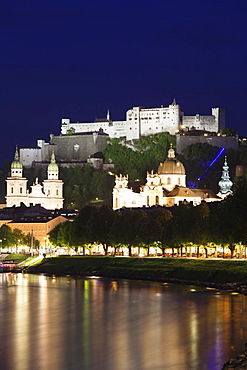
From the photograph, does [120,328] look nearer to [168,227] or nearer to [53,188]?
[168,227]

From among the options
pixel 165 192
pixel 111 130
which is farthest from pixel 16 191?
pixel 165 192

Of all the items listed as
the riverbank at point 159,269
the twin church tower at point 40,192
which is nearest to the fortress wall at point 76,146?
the twin church tower at point 40,192

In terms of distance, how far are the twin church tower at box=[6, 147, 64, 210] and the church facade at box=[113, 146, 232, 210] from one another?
85.9 ft

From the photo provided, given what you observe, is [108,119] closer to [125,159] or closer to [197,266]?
[125,159]

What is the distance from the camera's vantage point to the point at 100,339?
4322 cm

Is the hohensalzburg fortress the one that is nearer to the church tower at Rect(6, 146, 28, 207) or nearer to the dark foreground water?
the church tower at Rect(6, 146, 28, 207)

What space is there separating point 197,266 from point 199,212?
12.6m

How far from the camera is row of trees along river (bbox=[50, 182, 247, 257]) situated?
2571 inches

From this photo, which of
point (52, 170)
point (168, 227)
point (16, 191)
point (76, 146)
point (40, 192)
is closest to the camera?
point (168, 227)

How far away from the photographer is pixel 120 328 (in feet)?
154

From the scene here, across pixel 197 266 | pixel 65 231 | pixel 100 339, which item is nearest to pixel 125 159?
pixel 65 231

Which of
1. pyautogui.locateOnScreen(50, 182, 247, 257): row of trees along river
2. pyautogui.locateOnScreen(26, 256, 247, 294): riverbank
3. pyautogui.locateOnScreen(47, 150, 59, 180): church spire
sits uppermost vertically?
pyautogui.locateOnScreen(47, 150, 59, 180): church spire

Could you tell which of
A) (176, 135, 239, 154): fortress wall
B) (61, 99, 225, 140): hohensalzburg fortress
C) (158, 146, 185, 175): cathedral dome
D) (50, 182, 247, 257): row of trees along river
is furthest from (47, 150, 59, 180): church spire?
(50, 182, 247, 257): row of trees along river

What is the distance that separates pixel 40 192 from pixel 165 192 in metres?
34.1
